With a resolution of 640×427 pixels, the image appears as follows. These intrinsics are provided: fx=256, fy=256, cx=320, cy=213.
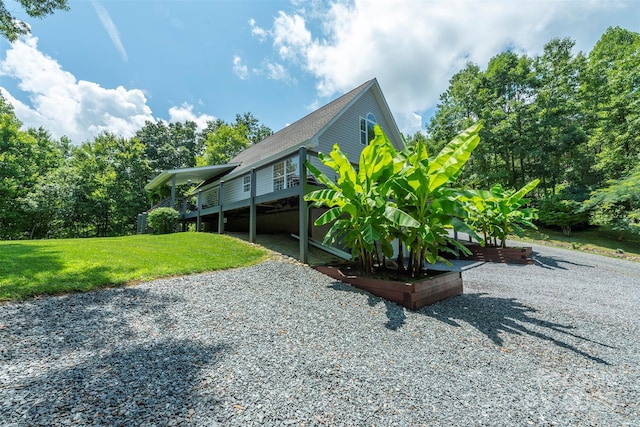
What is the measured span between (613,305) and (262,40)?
49.4ft

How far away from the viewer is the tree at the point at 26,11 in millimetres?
7488

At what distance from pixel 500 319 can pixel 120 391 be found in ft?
17.5

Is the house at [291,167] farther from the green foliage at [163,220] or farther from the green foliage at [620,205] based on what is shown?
the green foliage at [620,205]

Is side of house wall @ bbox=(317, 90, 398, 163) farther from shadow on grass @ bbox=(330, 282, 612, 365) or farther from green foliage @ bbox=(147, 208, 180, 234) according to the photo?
green foliage @ bbox=(147, 208, 180, 234)

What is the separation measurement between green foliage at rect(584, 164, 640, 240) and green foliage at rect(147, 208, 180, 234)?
2688 centimetres

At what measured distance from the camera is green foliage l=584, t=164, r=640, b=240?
50.9 ft

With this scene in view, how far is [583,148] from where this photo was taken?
2228cm

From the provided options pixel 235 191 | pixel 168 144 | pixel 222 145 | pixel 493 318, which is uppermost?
pixel 168 144

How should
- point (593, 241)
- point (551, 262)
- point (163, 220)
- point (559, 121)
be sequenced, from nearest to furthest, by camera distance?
point (551, 262) → point (163, 220) → point (593, 241) → point (559, 121)

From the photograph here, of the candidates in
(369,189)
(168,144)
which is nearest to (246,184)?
(369,189)

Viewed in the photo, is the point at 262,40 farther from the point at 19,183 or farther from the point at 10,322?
the point at 19,183

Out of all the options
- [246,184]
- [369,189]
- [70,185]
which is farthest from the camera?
[70,185]

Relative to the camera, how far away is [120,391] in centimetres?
215

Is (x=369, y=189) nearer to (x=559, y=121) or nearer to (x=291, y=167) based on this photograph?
(x=291, y=167)
